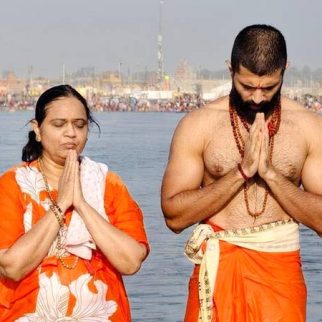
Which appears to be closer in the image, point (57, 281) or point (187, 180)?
point (57, 281)

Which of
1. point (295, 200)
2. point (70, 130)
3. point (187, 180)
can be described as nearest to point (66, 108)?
point (70, 130)

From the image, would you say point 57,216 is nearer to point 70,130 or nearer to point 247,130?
point 70,130

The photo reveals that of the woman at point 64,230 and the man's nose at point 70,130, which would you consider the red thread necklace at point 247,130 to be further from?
the man's nose at point 70,130

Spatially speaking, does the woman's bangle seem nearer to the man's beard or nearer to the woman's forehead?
the man's beard

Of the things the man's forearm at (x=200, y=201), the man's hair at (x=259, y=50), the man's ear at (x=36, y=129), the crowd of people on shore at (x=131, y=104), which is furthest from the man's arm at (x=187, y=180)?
the crowd of people on shore at (x=131, y=104)

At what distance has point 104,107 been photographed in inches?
5359

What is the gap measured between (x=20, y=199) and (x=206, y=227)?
0.76 metres

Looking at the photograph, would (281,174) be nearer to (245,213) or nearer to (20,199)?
(245,213)

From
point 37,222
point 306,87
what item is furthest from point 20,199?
point 306,87

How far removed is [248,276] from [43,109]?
104 centimetres

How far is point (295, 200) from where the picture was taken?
6.10 meters

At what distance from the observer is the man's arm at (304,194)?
19.9ft

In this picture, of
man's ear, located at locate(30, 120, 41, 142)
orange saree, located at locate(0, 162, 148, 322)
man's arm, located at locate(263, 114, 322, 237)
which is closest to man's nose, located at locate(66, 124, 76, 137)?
man's ear, located at locate(30, 120, 41, 142)

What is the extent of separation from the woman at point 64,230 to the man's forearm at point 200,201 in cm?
20
